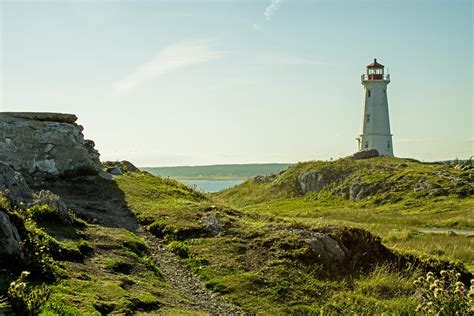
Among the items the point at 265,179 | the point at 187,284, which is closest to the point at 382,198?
the point at 265,179

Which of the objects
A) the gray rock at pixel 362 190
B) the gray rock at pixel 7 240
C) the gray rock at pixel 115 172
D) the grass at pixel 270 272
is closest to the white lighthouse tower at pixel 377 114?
the gray rock at pixel 362 190

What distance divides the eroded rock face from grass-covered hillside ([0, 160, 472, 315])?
533cm

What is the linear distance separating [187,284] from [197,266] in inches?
52.1

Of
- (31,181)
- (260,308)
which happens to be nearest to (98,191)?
(31,181)

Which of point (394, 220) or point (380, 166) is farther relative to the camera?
point (380, 166)

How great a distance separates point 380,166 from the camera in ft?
201

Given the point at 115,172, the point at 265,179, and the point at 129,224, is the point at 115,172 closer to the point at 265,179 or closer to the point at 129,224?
the point at 129,224

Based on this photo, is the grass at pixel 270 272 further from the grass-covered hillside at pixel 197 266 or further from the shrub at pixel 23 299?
the shrub at pixel 23 299

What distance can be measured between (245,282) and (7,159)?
16834mm

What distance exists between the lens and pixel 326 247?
1662cm

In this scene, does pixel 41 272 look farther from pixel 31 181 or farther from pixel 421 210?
pixel 421 210

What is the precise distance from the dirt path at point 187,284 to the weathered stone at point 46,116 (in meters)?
13.8

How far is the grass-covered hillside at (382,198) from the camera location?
31141 mm

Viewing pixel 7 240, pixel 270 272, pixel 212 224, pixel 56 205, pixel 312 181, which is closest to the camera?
pixel 7 240
